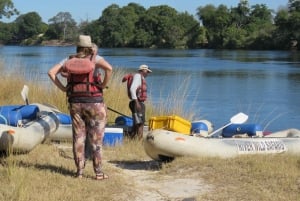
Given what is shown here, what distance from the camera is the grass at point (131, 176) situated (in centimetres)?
570

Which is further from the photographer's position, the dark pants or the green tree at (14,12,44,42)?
the green tree at (14,12,44,42)

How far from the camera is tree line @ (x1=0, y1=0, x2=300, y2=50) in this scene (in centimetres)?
8344

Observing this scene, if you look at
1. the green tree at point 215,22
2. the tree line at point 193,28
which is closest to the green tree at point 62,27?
the tree line at point 193,28

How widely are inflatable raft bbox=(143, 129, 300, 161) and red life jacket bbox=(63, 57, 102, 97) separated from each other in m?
1.44

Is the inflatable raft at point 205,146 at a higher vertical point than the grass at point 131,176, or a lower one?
higher

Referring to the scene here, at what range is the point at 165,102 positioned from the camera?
13.1m

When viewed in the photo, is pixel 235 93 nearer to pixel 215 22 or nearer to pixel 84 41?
pixel 84 41

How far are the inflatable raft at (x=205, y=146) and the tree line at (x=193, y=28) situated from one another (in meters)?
69.8

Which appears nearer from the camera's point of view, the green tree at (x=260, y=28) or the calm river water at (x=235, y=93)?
the calm river water at (x=235, y=93)

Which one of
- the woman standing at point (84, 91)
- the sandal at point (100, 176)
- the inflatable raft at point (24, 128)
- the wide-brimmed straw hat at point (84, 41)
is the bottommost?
the sandal at point (100, 176)

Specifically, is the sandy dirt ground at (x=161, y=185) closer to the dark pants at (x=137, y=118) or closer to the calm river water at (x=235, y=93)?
the dark pants at (x=137, y=118)

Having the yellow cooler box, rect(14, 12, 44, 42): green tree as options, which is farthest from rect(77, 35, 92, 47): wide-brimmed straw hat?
rect(14, 12, 44, 42): green tree

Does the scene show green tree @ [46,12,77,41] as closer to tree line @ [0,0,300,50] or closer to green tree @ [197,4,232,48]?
tree line @ [0,0,300,50]

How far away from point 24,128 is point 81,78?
1528 millimetres
